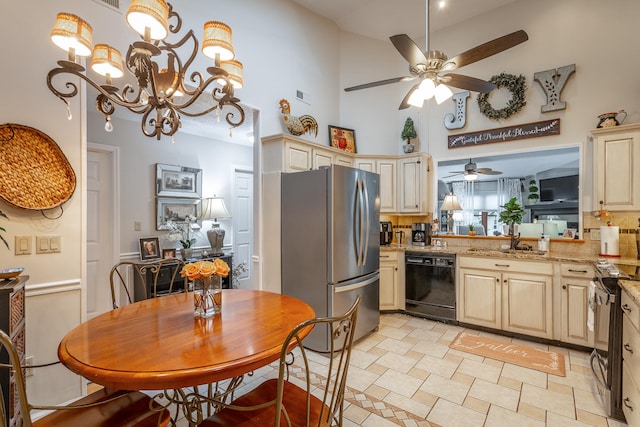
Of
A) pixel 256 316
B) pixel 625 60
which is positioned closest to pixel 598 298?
pixel 256 316

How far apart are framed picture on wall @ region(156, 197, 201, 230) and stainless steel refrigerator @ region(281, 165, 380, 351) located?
76.6 inches

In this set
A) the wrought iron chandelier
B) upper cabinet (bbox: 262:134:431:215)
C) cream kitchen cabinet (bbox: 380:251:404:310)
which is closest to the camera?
the wrought iron chandelier

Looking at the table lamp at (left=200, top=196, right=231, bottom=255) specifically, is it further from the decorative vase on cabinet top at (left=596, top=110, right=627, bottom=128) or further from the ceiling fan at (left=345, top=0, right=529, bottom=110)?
the decorative vase on cabinet top at (left=596, top=110, right=627, bottom=128)

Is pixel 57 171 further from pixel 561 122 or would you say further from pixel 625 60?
pixel 625 60

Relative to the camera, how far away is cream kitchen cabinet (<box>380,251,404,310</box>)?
391 cm

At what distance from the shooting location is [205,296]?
1575 millimetres

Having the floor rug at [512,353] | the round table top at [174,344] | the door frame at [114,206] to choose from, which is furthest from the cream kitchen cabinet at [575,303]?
the door frame at [114,206]

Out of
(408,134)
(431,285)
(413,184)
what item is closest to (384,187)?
(413,184)

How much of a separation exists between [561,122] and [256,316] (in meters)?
3.93

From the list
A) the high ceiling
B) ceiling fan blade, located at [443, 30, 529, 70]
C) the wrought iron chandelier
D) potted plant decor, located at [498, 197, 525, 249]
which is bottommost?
potted plant decor, located at [498, 197, 525, 249]

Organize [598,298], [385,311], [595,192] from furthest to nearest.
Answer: [385,311]
[595,192]
[598,298]

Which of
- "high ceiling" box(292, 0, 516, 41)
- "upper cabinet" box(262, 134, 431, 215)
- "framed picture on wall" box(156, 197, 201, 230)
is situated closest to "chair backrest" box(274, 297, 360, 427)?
"upper cabinet" box(262, 134, 431, 215)

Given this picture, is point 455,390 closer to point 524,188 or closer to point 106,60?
point 106,60

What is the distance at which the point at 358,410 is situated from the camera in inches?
81.5
